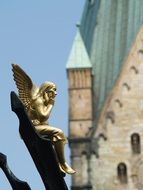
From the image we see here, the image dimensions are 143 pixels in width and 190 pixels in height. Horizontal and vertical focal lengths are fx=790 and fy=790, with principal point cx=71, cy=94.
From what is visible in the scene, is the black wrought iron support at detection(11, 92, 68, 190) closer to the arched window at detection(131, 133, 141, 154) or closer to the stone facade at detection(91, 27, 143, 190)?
the stone facade at detection(91, 27, 143, 190)

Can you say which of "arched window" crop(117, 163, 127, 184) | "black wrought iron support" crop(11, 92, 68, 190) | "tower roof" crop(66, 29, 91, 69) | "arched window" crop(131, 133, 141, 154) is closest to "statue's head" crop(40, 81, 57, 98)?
"black wrought iron support" crop(11, 92, 68, 190)

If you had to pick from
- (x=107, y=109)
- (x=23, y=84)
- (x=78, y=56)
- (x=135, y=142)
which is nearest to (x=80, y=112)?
(x=107, y=109)

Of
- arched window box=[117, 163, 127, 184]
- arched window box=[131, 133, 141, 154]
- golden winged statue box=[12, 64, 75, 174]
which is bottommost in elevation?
arched window box=[117, 163, 127, 184]

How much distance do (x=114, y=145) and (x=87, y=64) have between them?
3.53m

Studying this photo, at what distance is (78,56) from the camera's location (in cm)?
2955

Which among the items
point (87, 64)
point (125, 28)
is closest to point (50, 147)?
point (87, 64)

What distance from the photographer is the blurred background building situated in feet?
88.2

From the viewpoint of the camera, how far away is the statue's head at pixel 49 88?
3033 mm

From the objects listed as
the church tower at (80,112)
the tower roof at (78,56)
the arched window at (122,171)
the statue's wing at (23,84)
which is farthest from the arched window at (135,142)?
the statue's wing at (23,84)

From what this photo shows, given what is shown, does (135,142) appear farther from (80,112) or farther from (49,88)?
(49,88)

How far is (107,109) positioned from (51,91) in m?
25.1

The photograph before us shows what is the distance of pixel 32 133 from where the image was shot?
284cm

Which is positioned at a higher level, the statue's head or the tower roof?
the tower roof

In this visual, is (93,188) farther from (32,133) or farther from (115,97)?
(32,133)
